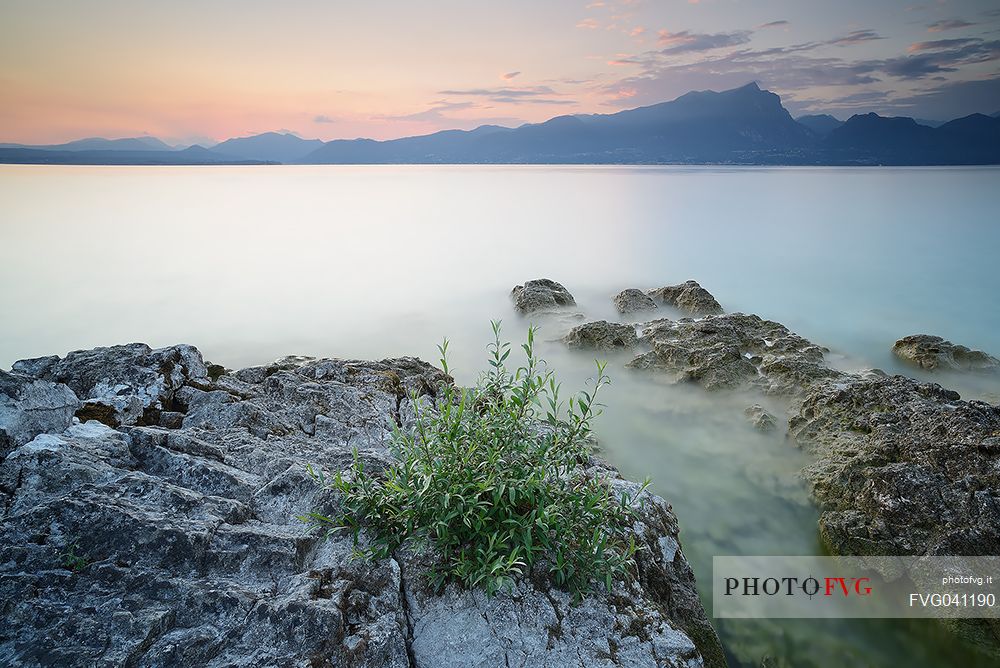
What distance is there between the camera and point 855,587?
6.17 metres

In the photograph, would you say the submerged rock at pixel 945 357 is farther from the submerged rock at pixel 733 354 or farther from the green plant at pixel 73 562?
the green plant at pixel 73 562

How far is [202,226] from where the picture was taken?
36844mm

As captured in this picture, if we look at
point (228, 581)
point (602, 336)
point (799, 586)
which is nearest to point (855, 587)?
point (799, 586)

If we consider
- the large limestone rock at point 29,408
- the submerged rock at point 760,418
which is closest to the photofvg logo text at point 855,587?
the submerged rock at point 760,418

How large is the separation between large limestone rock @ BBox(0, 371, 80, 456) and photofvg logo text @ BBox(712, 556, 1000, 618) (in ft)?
22.8

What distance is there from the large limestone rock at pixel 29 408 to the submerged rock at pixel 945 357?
15504 millimetres

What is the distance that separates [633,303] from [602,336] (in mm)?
3876

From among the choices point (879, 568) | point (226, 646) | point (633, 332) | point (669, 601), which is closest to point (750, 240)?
point (633, 332)

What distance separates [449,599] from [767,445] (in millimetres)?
7038

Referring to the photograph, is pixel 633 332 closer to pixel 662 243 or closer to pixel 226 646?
pixel 226 646

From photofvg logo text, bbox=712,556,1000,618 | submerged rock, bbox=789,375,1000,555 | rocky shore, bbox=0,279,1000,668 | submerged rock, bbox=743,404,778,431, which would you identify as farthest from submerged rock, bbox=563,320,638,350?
photofvg logo text, bbox=712,556,1000,618

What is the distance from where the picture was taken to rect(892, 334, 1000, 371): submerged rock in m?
12.0

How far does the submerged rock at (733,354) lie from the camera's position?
35.0ft

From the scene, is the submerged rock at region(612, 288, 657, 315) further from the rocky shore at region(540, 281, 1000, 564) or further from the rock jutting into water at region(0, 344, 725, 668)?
the rock jutting into water at region(0, 344, 725, 668)
